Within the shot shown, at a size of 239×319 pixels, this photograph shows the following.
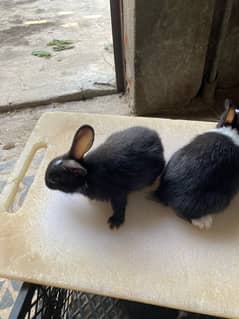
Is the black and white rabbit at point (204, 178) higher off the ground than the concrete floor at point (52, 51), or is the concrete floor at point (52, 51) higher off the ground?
the black and white rabbit at point (204, 178)

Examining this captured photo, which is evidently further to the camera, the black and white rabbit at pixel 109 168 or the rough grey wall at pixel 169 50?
the rough grey wall at pixel 169 50

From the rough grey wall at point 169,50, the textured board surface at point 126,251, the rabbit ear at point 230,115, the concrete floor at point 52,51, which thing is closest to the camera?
the textured board surface at point 126,251

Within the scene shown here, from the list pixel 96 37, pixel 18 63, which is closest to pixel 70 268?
pixel 18 63

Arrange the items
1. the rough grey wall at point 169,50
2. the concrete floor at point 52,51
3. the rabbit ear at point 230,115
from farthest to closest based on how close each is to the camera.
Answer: the concrete floor at point 52,51 → the rough grey wall at point 169,50 → the rabbit ear at point 230,115

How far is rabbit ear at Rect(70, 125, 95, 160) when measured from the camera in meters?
0.67

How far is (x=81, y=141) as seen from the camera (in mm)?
679

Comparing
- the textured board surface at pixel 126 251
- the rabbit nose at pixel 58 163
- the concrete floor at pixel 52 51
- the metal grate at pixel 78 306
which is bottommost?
the metal grate at pixel 78 306

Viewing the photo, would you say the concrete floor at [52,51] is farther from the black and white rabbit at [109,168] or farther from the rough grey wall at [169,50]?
the black and white rabbit at [109,168]

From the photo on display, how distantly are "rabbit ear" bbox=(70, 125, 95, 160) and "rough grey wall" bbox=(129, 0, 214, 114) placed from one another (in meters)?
0.67

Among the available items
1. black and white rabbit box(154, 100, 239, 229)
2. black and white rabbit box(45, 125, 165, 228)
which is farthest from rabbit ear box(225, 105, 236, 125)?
black and white rabbit box(45, 125, 165, 228)

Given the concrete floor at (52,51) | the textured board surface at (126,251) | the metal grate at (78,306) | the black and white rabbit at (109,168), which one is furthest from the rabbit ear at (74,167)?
the concrete floor at (52,51)

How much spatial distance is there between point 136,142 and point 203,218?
207mm

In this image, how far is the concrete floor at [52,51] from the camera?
1.74 meters

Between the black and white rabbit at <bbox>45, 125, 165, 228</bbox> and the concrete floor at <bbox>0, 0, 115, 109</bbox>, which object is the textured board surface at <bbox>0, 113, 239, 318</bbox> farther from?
the concrete floor at <bbox>0, 0, 115, 109</bbox>
